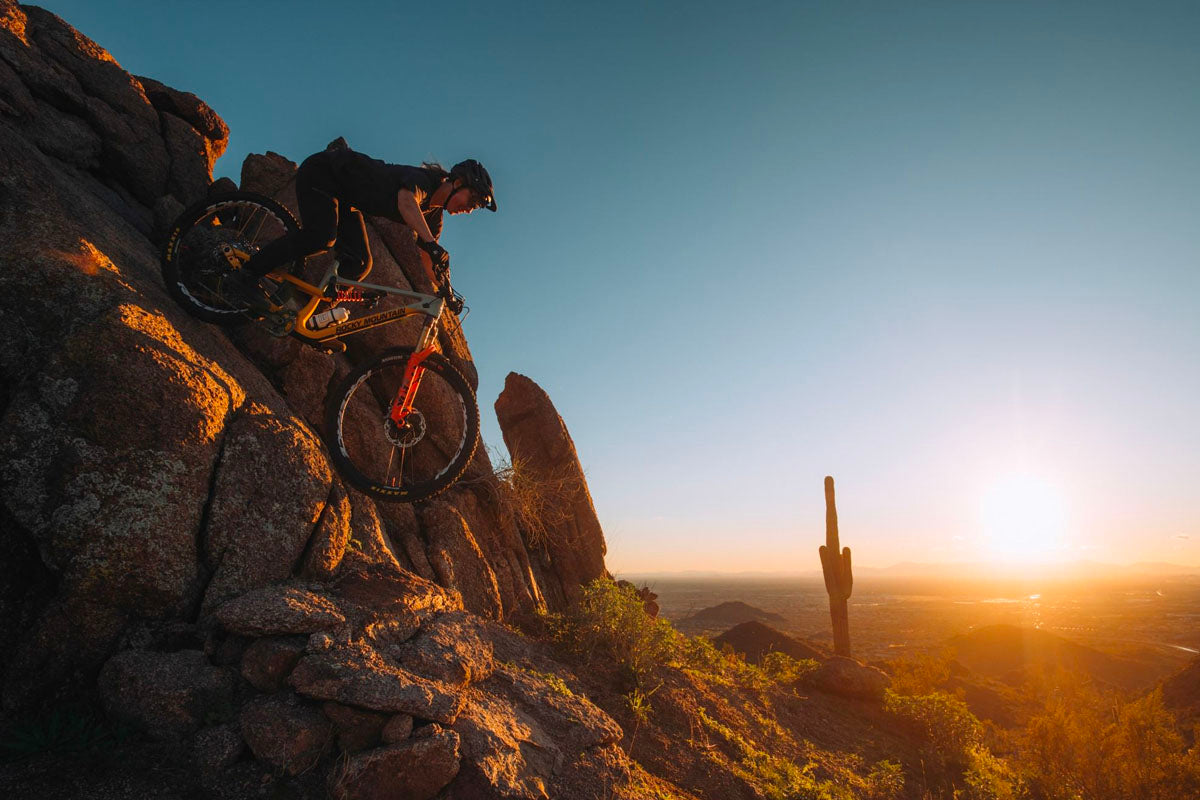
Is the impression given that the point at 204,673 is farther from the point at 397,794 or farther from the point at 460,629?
the point at 460,629

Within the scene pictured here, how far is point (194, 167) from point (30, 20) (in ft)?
8.19

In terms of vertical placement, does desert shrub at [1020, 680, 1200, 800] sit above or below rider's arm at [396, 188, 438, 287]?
below

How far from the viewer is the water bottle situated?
18.6ft

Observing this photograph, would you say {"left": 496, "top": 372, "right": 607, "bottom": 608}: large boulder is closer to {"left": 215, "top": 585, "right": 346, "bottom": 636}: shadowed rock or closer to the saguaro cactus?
{"left": 215, "top": 585, "right": 346, "bottom": 636}: shadowed rock

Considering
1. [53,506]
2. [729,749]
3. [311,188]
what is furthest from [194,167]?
[729,749]

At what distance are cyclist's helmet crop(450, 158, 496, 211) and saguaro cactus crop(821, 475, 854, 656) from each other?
19.4 metres

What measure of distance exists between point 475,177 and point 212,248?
285 cm

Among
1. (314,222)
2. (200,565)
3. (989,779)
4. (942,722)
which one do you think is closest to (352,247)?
(314,222)

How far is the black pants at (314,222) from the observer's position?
18.7ft

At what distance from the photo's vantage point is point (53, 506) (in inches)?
142

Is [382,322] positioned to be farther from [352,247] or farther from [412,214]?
Result: [412,214]

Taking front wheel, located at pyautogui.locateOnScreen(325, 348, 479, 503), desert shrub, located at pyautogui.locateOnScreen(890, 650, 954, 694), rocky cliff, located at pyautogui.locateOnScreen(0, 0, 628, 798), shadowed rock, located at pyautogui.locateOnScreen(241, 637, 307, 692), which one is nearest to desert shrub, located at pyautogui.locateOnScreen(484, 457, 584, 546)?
front wheel, located at pyautogui.locateOnScreen(325, 348, 479, 503)

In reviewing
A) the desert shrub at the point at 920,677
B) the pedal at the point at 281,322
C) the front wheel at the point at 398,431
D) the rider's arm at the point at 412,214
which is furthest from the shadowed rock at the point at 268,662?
the desert shrub at the point at 920,677

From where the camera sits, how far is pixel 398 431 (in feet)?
19.1
